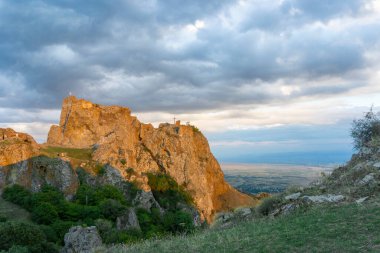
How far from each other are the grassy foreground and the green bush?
45.0m

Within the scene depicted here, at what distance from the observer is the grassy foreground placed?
9.05 meters

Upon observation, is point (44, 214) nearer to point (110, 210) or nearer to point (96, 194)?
point (110, 210)

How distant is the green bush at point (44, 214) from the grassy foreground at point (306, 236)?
4501 cm

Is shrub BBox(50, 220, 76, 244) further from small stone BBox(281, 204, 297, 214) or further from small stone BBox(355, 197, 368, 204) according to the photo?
small stone BBox(355, 197, 368, 204)

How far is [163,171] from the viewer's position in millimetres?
104750

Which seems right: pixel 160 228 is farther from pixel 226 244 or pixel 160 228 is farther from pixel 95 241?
pixel 226 244

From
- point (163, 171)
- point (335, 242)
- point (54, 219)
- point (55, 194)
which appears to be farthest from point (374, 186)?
point (163, 171)

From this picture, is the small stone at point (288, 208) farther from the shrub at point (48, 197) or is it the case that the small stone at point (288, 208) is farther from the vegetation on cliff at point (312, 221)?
the shrub at point (48, 197)

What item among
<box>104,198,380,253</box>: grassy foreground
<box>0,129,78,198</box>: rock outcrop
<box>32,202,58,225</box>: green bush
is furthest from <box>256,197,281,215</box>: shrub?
<box>0,129,78,198</box>: rock outcrop

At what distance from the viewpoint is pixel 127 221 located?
199 feet

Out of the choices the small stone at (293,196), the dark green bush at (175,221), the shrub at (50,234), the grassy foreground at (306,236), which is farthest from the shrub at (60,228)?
the grassy foreground at (306,236)

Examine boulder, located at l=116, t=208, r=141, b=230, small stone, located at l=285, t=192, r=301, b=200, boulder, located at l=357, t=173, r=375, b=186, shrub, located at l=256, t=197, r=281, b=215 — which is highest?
boulder, located at l=357, t=173, r=375, b=186

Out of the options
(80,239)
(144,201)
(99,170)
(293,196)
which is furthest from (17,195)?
(293,196)

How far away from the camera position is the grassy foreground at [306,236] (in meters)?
9.05
